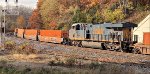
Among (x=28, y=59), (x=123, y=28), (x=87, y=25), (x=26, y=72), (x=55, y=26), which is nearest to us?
(x=26, y=72)

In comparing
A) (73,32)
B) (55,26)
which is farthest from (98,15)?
(73,32)

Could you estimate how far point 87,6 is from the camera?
7425 centimetres

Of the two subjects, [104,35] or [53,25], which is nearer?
[104,35]

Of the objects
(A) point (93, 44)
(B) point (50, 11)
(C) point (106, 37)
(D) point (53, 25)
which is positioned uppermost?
(B) point (50, 11)

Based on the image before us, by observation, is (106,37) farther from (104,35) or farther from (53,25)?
(53,25)

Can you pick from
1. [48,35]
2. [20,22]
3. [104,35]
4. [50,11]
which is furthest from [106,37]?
[20,22]

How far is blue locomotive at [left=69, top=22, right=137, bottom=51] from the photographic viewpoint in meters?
34.2

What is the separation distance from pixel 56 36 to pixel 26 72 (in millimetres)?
34223

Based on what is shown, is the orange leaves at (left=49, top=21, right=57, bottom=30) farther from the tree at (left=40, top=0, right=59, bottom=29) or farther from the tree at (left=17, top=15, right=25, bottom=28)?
the tree at (left=17, top=15, right=25, bottom=28)

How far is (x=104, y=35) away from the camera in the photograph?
121 ft

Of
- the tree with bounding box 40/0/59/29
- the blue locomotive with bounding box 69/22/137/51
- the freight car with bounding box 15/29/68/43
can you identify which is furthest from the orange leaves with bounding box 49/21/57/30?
the blue locomotive with bounding box 69/22/137/51

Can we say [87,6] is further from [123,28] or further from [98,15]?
[123,28]

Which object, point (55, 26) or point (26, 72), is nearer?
point (26, 72)

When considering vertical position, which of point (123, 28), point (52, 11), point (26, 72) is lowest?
point (26, 72)
